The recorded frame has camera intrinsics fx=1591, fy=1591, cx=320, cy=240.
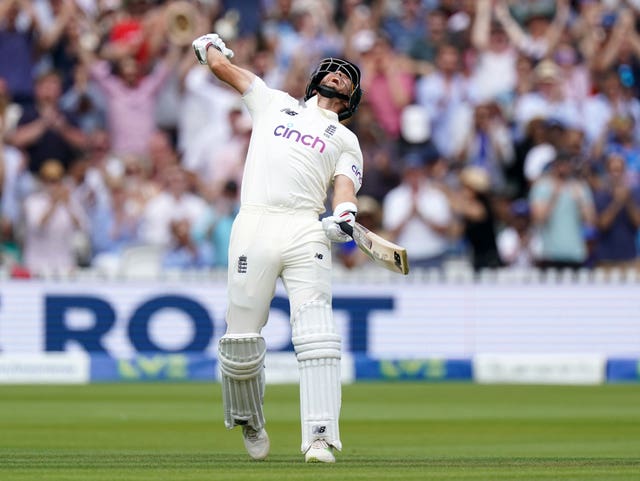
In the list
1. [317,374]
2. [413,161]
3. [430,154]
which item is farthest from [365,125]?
[317,374]

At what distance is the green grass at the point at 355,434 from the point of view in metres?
6.49

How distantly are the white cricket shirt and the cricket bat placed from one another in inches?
11.8

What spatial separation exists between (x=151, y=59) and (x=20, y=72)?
53.1 inches

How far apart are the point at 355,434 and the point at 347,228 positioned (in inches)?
101

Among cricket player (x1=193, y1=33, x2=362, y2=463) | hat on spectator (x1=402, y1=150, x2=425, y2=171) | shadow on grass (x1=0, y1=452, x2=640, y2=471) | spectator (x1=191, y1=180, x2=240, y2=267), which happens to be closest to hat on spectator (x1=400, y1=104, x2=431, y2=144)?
hat on spectator (x1=402, y1=150, x2=425, y2=171)

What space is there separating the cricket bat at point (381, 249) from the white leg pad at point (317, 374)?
328 millimetres

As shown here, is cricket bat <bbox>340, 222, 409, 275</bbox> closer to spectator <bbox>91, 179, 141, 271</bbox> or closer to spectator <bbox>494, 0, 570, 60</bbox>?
spectator <bbox>91, 179, 141, 271</bbox>

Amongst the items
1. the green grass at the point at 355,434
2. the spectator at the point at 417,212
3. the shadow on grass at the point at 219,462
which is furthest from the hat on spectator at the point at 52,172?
the shadow on grass at the point at 219,462

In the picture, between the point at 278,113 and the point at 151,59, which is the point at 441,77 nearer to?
the point at 151,59

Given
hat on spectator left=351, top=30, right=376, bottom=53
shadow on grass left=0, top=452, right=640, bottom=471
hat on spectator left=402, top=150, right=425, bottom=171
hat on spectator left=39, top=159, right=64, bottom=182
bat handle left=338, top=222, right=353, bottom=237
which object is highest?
hat on spectator left=351, top=30, right=376, bottom=53

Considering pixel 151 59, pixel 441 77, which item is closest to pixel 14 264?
pixel 151 59

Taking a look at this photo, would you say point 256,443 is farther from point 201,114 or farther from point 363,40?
point 363,40

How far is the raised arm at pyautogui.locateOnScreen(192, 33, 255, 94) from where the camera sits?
718 centimetres

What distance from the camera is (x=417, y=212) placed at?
14.8 metres
